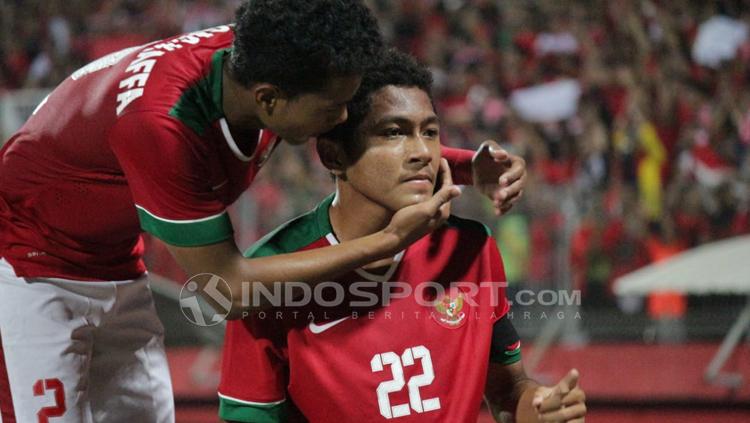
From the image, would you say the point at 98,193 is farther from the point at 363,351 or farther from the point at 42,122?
the point at 363,351

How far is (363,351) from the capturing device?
109 inches

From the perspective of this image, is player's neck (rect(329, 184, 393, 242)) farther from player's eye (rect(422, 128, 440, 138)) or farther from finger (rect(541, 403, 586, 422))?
finger (rect(541, 403, 586, 422))

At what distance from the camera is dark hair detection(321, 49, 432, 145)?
2795 mm

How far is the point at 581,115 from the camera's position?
377 inches

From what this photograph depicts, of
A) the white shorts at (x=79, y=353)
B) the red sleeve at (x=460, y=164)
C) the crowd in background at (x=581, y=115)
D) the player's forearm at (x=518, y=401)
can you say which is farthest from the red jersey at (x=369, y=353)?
the crowd in background at (x=581, y=115)

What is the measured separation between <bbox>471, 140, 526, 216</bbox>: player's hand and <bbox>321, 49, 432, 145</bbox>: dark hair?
1.21 feet

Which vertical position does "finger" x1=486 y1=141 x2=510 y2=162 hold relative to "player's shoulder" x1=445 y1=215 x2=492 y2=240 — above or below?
above

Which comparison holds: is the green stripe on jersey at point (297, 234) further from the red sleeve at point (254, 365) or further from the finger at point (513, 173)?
the finger at point (513, 173)

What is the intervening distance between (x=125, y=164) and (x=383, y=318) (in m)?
0.82

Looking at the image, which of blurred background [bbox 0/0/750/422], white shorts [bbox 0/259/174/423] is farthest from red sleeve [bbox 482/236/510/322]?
blurred background [bbox 0/0/750/422]

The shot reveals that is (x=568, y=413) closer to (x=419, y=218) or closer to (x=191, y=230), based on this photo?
(x=419, y=218)

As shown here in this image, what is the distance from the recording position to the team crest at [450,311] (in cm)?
284

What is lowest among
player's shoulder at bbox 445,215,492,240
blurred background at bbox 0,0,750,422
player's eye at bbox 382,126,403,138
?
blurred background at bbox 0,0,750,422

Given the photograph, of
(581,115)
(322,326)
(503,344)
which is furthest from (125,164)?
(581,115)
